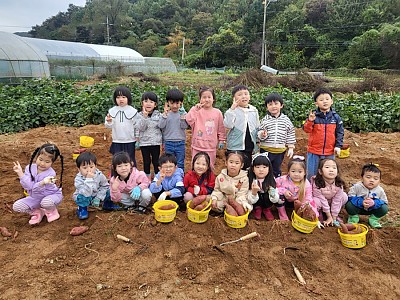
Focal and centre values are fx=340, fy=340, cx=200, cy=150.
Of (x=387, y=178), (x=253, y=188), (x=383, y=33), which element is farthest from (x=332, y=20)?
(x=253, y=188)

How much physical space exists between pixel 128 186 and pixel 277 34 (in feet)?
142

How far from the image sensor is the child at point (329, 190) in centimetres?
346

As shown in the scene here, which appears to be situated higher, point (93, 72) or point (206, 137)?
point (93, 72)

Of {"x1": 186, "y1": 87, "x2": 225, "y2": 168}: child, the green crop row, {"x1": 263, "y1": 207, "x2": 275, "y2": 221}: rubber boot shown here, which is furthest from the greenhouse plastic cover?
{"x1": 263, "y1": 207, "x2": 275, "y2": 221}: rubber boot

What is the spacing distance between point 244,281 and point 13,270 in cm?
186

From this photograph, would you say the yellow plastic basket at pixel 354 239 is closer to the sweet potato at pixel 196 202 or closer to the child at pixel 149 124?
the sweet potato at pixel 196 202

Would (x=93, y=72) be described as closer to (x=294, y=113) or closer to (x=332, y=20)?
(x=294, y=113)

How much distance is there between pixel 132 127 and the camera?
166 inches

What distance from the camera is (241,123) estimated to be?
397 centimetres

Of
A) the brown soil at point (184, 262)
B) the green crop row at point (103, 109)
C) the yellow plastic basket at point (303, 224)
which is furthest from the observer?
the green crop row at point (103, 109)

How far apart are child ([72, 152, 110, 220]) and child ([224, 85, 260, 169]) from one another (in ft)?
5.08

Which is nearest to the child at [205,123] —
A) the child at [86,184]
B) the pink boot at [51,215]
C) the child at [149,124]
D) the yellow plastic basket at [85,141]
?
the child at [149,124]

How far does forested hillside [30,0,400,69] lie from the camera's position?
116 ft

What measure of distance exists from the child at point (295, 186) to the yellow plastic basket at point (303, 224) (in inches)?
Result: 13.2
